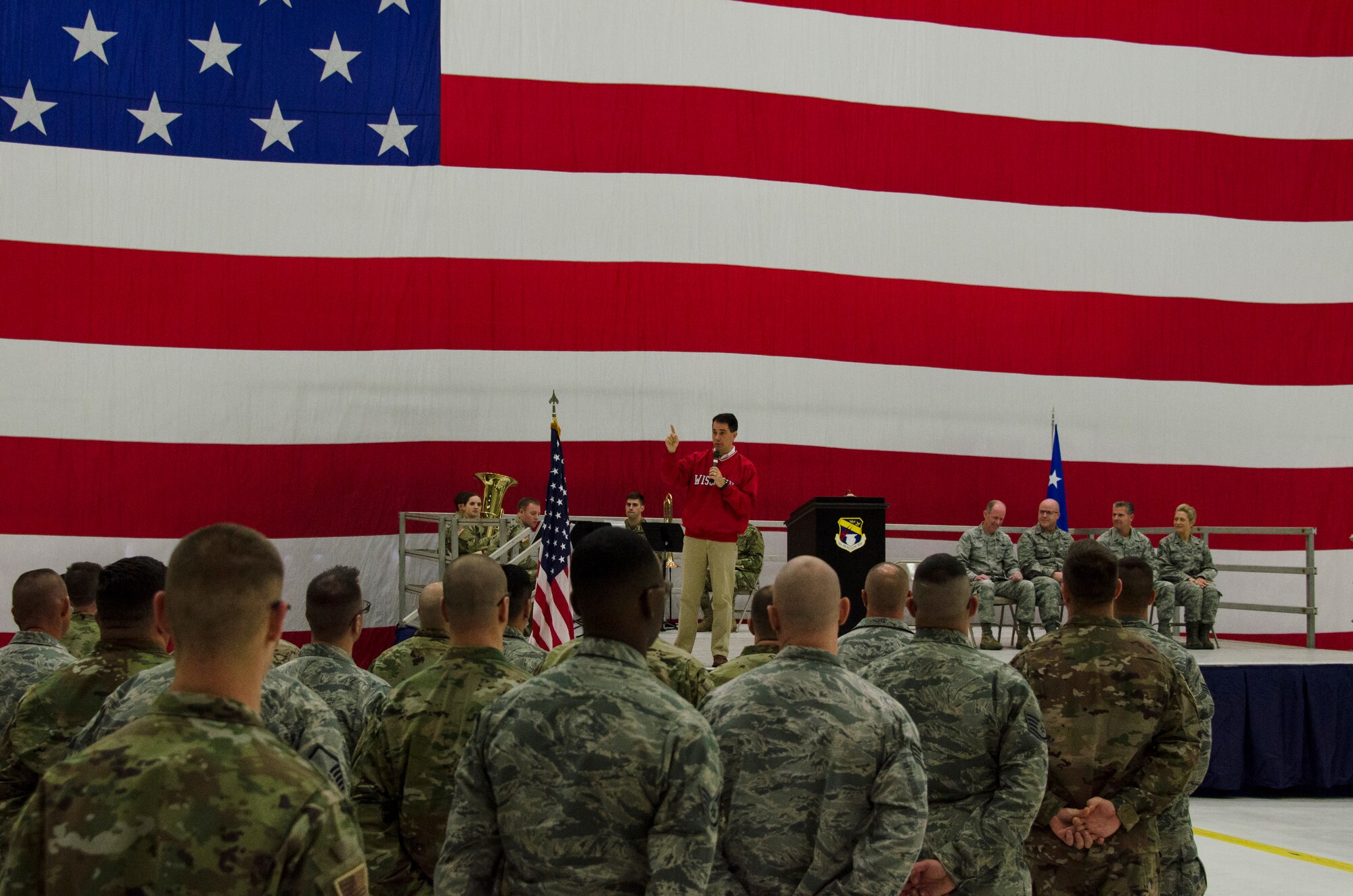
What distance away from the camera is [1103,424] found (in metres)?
9.17

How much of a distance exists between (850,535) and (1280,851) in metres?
2.46

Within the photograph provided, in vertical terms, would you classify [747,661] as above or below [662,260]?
below

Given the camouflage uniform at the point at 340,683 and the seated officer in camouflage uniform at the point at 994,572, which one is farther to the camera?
the seated officer in camouflage uniform at the point at 994,572

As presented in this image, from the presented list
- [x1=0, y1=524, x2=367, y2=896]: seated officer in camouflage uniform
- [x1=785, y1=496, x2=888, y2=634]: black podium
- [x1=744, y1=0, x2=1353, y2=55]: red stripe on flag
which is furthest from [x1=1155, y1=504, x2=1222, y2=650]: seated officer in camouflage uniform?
[x1=0, y1=524, x2=367, y2=896]: seated officer in camouflage uniform

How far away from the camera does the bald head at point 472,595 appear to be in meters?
2.32

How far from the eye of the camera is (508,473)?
8.24m

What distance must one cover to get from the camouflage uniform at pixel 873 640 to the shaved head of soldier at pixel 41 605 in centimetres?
204

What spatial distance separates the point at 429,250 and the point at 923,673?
6325 mm

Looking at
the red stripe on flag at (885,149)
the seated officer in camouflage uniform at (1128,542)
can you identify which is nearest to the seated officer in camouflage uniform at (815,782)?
the seated officer in camouflage uniform at (1128,542)

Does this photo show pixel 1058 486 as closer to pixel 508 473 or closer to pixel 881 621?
Result: pixel 508 473

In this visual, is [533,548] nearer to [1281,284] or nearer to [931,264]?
[931,264]

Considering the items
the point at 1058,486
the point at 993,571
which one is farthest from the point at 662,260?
the point at 1058,486

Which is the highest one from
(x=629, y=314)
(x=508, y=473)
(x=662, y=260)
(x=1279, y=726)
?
(x=662, y=260)

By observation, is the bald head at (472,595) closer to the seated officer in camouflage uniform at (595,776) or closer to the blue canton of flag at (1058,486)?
the seated officer in camouflage uniform at (595,776)
